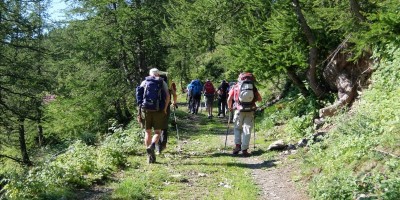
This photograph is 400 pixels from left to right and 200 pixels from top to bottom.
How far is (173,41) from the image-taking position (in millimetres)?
16219

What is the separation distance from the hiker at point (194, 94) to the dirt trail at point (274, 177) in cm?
1032

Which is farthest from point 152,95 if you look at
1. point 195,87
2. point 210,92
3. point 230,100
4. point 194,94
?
point 194,94

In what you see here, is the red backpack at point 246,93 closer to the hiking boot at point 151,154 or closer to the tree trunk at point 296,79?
the hiking boot at point 151,154

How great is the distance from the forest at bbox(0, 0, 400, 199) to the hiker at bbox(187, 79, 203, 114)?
4.17 ft

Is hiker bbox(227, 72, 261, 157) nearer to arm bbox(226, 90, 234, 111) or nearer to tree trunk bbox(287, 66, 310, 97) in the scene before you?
arm bbox(226, 90, 234, 111)

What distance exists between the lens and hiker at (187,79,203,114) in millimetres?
20359

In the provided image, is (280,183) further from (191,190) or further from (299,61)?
(299,61)

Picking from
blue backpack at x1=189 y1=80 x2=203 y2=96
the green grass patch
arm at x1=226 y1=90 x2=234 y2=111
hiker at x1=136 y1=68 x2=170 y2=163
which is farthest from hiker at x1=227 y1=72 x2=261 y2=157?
blue backpack at x1=189 y1=80 x2=203 y2=96

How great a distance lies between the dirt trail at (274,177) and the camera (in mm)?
6750

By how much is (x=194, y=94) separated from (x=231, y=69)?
17.9ft

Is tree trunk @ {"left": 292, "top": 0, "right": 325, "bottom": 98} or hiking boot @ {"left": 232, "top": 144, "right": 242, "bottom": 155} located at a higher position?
tree trunk @ {"left": 292, "top": 0, "right": 325, "bottom": 98}

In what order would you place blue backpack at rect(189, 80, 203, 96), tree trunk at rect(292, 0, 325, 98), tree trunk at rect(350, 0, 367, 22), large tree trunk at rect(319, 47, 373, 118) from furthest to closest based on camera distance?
blue backpack at rect(189, 80, 203, 96), tree trunk at rect(292, 0, 325, 98), large tree trunk at rect(319, 47, 373, 118), tree trunk at rect(350, 0, 367, 22)

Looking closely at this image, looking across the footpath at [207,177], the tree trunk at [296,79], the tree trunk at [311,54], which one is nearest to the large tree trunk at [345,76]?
the tree trunk at [311,54]

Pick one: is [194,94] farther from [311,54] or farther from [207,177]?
[207,177]
